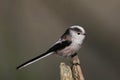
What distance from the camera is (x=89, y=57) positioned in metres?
6.04

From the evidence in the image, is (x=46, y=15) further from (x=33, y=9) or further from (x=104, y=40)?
(x=104, y=40)

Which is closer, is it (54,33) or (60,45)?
(60,45)

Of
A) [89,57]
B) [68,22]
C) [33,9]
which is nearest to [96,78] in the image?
[89,57]

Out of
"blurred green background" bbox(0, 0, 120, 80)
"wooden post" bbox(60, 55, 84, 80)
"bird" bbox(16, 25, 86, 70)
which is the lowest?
"wooden post" bbox(60, 55, 84, 80)

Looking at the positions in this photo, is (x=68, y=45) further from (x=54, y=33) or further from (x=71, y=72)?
(x=54, y=33)

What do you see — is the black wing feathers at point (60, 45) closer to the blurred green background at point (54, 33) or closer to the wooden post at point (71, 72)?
the wooden post at point (71, 72)

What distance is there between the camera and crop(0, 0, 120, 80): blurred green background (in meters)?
5.80

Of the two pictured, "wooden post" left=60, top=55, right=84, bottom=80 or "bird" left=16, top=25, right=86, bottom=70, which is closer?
"wooden post" left=60, top=55, right=84, bottom=80

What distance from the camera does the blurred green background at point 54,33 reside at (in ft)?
19.0

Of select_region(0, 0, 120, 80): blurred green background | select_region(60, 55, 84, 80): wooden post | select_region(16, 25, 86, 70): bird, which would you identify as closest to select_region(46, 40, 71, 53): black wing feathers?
select_region(16, 25, 86, 70): bird

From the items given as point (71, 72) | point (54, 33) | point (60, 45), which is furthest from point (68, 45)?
point (54, 33)

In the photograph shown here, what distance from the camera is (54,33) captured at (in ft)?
20.1

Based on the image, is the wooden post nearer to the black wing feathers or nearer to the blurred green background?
the black wing feathers

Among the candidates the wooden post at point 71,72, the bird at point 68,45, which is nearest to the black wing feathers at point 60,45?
the bird at point 68,45
